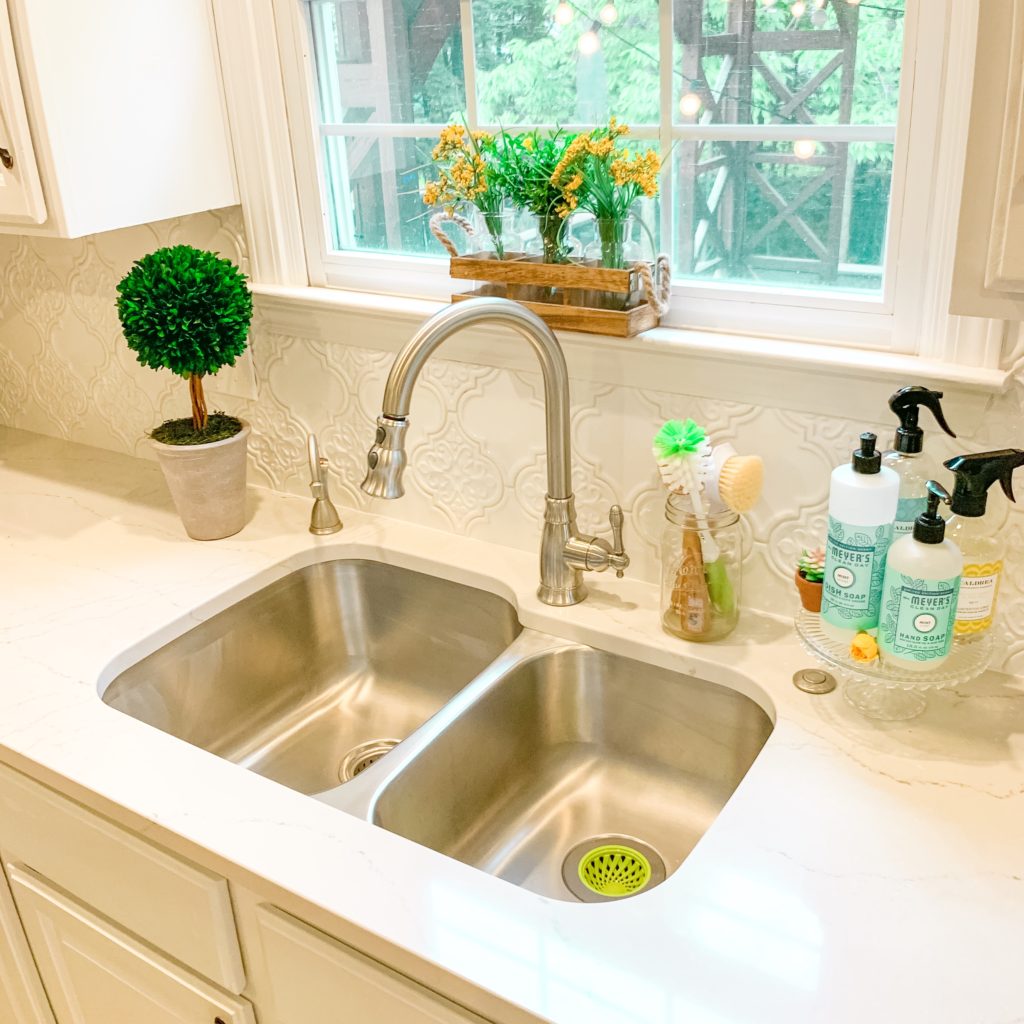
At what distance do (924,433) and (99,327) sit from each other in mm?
1434

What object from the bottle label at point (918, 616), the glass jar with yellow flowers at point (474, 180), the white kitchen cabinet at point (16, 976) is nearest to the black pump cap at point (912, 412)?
the bottle label at point (918, 616)

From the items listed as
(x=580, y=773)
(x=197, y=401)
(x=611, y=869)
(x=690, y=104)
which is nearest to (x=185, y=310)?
(x=197, y=401)

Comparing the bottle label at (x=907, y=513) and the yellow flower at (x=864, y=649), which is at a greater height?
the bottle label at (x=907, y=513)

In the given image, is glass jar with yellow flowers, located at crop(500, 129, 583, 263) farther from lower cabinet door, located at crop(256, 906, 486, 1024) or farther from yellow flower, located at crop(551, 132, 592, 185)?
lower cabinet door, located at crop(256, 906, 486, 1024)

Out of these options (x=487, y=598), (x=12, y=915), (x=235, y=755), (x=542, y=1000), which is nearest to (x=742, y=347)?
(x=487, y=598)

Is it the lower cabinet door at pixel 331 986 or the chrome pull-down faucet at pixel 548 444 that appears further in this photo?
the chrome pull-down faucet at pixel 548 444

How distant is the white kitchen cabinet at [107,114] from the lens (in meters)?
1.31

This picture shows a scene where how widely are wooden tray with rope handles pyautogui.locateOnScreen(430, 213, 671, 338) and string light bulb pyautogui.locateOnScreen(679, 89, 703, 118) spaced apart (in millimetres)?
167

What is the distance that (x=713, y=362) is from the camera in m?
1.24

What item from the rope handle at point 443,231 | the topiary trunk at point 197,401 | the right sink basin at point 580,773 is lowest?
the right sink basin at point 580,773

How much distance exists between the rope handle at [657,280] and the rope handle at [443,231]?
235 millimetres

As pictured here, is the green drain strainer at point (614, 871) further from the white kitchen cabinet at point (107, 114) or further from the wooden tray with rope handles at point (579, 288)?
the white kitchen cabinet at point (107, 114)

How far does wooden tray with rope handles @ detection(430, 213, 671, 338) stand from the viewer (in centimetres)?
125

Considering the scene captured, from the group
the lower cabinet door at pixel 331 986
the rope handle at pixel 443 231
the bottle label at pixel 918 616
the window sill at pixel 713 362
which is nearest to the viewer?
the lower cabinet door at pixel 331 986
